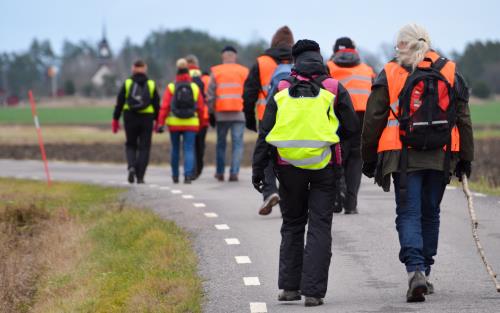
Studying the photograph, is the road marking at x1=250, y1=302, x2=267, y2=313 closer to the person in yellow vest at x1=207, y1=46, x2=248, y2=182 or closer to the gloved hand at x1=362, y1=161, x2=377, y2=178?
the gloved hand at x1=362, y1=161, x2=377, y2=178

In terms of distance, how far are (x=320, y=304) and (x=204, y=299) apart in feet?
3.14

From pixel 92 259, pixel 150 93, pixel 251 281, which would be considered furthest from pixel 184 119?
pixel 251 281

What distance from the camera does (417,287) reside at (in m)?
8.98

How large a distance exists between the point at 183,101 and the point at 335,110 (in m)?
11.4

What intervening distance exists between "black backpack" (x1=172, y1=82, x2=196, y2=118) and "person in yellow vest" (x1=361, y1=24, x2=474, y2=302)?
11.2m

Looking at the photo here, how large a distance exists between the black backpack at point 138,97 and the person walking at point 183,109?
280mm

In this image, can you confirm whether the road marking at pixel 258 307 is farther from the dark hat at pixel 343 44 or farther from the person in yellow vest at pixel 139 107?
the person in yellow vest at pixel 139 107

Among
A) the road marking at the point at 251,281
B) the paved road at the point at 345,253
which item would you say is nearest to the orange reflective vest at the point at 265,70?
the paved road at the point at 345,253

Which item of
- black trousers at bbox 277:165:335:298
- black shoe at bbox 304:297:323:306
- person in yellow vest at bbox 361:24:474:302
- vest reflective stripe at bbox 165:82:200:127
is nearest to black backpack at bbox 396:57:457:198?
person in yellow vest at bbox 361:24:474:302

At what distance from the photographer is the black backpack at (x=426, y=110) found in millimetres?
→ 9008

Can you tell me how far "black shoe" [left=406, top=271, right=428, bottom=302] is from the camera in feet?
29.5

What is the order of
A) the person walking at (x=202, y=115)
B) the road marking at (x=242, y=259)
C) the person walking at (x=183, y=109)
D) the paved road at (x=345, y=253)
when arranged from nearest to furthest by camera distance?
the paved road at (x=345, y=253)
the road marking at (x=242, y=259)
the person walking at (x=183, y=109)
the person walking at (x=202, y=115)

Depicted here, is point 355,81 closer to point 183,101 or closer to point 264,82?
point 264,82

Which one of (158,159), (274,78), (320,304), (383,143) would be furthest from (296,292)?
(158,159)
